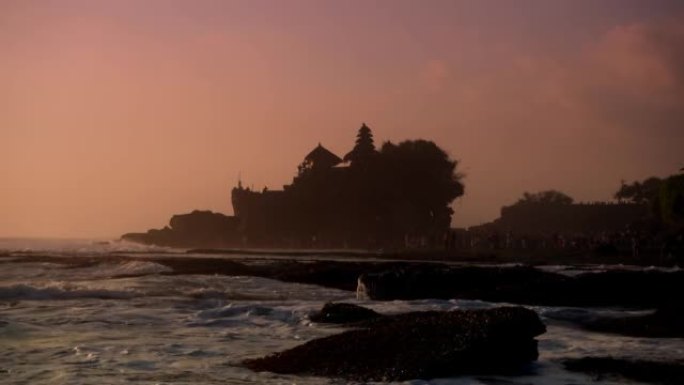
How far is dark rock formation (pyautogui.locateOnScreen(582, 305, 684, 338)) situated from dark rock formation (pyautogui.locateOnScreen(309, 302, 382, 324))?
12.6 ft

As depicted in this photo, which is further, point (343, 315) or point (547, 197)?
point (547, 197)

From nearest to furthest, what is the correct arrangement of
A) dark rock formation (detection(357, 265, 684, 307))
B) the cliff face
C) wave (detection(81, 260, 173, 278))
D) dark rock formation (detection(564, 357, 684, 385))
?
dark rock formation (detection(564, 357, 684, 385)) → dark rock formation (detection(357, 265, 684, 307)) → wave (detection(81, 260, 173, 278)) → the cliff face

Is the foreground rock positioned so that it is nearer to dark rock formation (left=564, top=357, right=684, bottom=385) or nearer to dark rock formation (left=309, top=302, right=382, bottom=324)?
dark rock formation (left=564, top=357, right=684, bottom=385)

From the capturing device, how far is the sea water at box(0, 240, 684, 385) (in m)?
7.43

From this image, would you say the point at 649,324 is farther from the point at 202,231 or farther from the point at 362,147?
the point at 202,231

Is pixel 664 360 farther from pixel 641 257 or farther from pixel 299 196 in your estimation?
pixel 299 196

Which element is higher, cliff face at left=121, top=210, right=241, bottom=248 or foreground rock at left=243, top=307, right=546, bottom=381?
cliff face at left=121, top=210, right=241, bottom=248

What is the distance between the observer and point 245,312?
13.8 meters

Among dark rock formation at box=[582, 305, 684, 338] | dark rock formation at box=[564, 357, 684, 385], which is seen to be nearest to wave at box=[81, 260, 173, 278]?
dark rock formation at box=[582, 305, 684, 338]

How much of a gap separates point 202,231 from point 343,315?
90866 millimetres

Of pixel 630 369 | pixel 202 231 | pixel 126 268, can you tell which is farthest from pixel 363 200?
pixel 630 369

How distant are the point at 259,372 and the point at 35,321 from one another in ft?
21.0

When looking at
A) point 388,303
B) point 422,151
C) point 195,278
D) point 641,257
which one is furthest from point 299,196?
point 388,303

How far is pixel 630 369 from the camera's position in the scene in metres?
7.71
